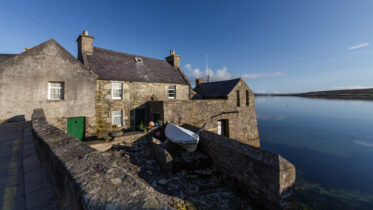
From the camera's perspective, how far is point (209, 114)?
14047 mm

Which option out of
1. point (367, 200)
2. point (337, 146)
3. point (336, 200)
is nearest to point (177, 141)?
point (336, 200)

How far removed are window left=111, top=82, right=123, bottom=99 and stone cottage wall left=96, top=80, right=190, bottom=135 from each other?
28 cm

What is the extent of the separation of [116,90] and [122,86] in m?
0.64

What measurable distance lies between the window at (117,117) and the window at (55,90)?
12.5 feet

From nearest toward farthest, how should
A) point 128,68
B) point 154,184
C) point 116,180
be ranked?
point 116,180, point 154,184, point 128,68

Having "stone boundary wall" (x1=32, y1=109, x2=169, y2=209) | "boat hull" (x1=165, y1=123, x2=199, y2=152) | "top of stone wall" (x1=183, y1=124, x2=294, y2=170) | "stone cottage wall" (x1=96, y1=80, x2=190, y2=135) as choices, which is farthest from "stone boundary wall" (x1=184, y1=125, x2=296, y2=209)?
"stone cottage wall" (x1=96, y1=80, x2=190, y2=135)

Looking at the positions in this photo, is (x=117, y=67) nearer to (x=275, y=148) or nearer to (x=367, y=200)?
(x=367, y=200)

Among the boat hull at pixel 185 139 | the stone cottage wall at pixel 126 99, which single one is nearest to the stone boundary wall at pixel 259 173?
the boat hull at pixel 185 139

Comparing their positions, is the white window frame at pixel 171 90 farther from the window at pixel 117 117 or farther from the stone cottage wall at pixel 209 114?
the window at pixel 117 117

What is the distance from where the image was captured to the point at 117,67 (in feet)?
47.9

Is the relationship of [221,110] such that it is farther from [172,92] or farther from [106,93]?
[106,93]

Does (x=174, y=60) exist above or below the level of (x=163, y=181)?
above

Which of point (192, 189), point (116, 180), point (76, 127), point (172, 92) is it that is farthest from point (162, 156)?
point (172, 92)

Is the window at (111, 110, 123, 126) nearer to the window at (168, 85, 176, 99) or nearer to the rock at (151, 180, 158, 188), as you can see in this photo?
the window at (168, 85, 176, 99)
